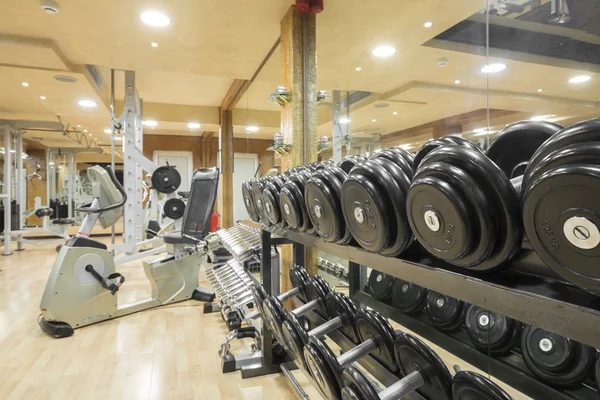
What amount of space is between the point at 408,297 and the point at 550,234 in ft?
4.72

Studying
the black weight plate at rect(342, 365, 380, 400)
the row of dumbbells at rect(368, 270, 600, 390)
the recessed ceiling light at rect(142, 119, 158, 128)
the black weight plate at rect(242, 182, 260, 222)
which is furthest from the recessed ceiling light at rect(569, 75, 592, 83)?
the recessed ceiling light at rect(142, 119, 158, 128)

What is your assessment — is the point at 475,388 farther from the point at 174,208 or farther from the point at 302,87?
the point at 174,208

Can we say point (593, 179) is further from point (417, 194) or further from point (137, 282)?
point (137, 282)

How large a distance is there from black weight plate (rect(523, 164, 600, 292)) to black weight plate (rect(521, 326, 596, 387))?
0.93m

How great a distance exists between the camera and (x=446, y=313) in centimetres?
168

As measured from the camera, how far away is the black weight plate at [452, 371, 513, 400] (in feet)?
3.19

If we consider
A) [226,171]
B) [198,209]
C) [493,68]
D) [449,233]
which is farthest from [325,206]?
[226,171]

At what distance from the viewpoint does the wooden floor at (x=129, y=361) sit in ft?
6.67

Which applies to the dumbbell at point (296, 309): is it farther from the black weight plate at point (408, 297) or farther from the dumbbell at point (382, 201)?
the dumbbell at point (382, 201)

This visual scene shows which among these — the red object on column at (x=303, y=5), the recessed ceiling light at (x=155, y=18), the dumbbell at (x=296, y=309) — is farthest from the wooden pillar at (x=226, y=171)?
the dumbbell at (x=296, y=309)

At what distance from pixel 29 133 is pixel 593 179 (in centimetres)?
983

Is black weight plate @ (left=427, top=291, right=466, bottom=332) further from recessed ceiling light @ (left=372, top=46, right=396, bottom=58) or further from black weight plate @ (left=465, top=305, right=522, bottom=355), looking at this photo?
recessed ceiling light @ (left=372, top=46, right=396, bottom=58)

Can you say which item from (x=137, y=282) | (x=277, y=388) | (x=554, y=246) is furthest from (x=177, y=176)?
(x=554, y=246)

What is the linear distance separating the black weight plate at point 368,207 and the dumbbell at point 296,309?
0.80 m
